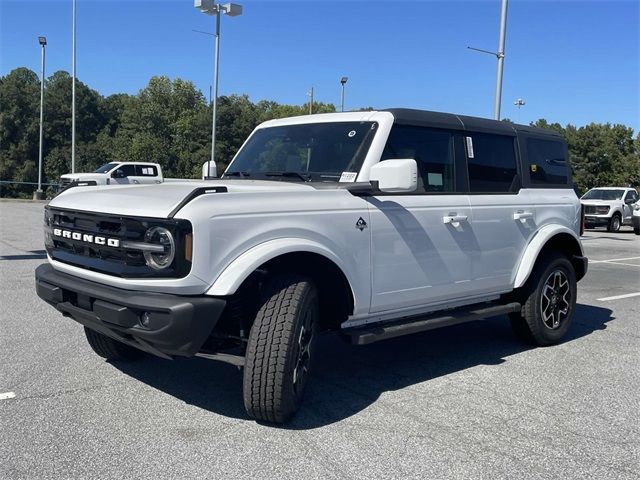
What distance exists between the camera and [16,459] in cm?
325

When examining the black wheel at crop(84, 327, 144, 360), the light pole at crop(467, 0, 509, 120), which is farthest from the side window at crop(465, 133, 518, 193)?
the light pole at crop(467, 0, 509, 120)

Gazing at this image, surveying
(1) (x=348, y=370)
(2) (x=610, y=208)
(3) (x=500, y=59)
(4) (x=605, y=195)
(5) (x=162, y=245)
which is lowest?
(1) (x=348, y=370)

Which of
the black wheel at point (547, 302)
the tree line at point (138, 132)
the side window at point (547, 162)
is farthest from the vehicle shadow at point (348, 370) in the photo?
the tree line at point (138, 132)

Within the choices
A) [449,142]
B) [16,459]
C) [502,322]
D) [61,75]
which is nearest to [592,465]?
[449,142]

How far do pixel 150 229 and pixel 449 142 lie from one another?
2756 mm

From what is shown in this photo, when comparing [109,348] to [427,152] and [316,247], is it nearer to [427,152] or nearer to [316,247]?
[316,247]

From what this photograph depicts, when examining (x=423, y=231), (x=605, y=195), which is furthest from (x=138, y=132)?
A: (x=423, y=231)

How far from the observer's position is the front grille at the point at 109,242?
3.39m

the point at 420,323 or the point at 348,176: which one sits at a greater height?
the point at 348,176

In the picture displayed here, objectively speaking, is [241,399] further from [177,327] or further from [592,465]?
[592,465]

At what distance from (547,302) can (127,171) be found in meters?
24.1

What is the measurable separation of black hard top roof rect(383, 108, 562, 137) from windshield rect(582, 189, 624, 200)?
20794 millimetres

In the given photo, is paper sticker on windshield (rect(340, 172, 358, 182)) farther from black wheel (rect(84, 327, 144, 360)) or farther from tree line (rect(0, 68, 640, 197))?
tree line (rect(0, 68, 640, 197))

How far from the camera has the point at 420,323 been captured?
4621mm
